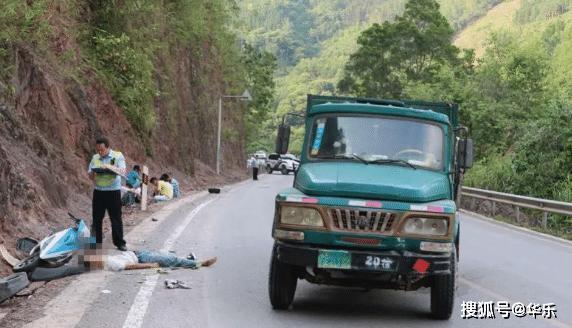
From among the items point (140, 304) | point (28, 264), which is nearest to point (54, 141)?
point (28, 264)

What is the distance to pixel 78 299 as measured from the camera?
315 inches

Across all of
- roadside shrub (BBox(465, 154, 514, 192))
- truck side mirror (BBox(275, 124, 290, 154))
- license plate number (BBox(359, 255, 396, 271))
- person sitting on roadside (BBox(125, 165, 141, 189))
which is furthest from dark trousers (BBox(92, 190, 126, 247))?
roadside shrub (BBox(465, 154, 514, 192))

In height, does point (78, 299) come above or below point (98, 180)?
below

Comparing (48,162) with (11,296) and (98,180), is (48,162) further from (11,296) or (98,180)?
(11,296)

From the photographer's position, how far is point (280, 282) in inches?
305

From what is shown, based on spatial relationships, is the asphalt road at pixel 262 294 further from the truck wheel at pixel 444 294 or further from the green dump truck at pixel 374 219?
the green dump truck at pixel 374 219

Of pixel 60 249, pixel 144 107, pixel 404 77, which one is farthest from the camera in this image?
pixel 404 77

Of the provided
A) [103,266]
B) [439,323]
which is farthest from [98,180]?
[439,323]

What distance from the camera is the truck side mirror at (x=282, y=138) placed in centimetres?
923

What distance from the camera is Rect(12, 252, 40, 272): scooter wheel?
9047 mm

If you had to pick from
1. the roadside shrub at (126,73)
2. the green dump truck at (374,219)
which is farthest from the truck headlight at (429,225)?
the roadside shrub at (126,73)

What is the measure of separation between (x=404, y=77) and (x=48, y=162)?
45512mm

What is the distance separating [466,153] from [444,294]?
195 cm

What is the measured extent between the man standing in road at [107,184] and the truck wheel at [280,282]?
4.16 meters
